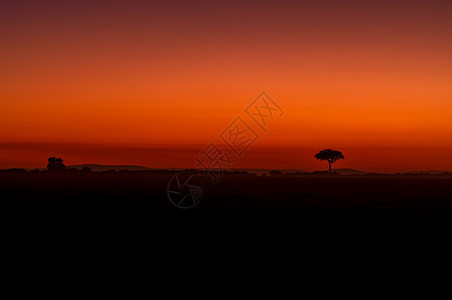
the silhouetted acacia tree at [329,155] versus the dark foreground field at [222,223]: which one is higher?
the silhouetted acacia tree at [329,155]

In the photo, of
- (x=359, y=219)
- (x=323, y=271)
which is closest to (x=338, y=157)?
(x=359, y=219)

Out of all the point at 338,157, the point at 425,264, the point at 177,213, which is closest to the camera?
the point at 425,264

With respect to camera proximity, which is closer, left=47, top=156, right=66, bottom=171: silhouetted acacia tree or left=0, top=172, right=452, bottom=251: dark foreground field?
left=0, top=172, right=452, bottom=251: dark foreground field

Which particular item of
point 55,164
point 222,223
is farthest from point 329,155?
point 222,223

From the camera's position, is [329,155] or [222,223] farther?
[329,155]

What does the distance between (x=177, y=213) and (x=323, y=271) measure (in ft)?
46.2

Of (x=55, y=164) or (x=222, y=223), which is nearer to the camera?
(x=222, y=223)

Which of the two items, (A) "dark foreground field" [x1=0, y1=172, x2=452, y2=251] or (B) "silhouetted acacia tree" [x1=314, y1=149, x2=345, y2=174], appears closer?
(A) "dark foreground field" [x1=0, y1=172, x2=452, y2=251]

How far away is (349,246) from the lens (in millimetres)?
16188

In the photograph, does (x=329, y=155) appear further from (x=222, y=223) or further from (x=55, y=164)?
(x=222, y=223)

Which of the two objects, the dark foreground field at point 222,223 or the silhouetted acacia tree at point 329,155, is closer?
the dark foreground field at point 222,223

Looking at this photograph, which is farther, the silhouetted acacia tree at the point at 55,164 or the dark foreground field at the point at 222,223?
the silhouetted acacia tree at the point at 55,164

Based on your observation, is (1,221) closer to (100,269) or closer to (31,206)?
(31,206)

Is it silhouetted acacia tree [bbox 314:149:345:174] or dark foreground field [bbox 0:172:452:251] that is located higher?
silhouetted acacia tree [bbox 314:149:345:174]
